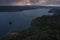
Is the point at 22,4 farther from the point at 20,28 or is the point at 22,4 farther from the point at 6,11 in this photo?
the point at 20,28

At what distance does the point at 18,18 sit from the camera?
2756mm

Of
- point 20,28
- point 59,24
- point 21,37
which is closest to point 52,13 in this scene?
point 59,24

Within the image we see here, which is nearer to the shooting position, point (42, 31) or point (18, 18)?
point (42, 31)

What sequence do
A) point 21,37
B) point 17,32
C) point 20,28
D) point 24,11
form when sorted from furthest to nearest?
1. point 24,11
2. point 20,28
3. point 17,32
4. point 21,37

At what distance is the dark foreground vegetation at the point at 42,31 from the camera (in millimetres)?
2205

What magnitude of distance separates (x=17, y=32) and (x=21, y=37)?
0.65 ft

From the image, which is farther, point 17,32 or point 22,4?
point 22,4

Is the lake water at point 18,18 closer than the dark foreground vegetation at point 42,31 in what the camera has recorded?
No

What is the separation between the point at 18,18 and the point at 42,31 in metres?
0.61

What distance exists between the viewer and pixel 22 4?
2.92 meters

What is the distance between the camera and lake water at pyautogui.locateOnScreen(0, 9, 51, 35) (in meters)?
2.64

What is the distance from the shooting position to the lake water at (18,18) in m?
2.64

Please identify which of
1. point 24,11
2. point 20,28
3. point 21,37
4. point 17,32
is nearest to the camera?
point 21,37

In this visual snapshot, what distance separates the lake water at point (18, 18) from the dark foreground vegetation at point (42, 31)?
10cm
